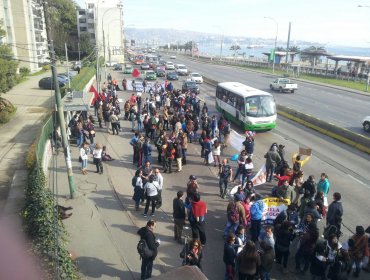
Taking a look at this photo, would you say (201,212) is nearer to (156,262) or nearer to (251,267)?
(156,262)

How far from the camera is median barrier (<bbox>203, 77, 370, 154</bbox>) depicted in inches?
781

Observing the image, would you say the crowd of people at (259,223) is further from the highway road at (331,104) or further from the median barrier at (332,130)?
the highway road at (331,104)

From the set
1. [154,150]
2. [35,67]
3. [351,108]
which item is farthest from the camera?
[35,67]

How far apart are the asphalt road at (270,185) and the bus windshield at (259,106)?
1447mm

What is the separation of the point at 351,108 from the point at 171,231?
2782 centimetres

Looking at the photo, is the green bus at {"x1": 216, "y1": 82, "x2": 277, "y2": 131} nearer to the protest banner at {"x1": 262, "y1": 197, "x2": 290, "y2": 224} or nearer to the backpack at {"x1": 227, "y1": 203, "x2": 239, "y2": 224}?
the protest banner at {"x1": 262, "y1": 197, "x2": 290, "y2": 224}

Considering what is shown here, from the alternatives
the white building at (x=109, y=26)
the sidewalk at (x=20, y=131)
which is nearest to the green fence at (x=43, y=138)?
the sidewalk at (x=20, y=131)

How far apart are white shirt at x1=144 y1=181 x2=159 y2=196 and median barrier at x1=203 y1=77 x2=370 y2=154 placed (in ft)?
42.8

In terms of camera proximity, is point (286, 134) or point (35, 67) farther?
point (35, 67)

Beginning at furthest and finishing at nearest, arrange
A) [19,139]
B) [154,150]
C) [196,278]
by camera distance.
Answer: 1. [19,139]
2. [154,150]
3. [196,278]

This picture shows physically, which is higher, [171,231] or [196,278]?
[196,278]

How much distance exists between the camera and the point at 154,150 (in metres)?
19.9

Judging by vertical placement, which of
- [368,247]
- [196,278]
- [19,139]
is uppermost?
[196,278]

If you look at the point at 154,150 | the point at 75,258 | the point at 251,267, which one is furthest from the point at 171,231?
the point at 154,150
